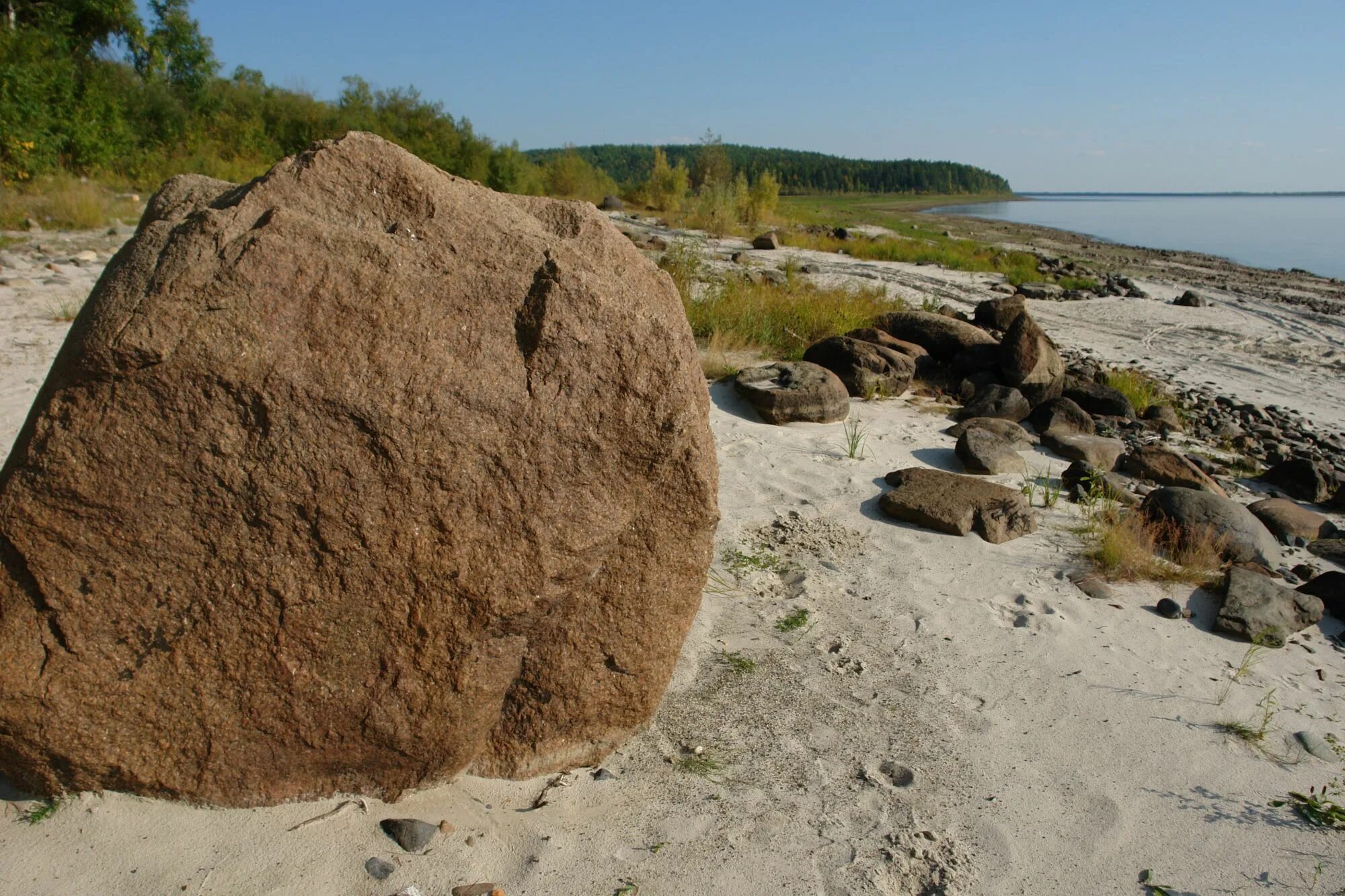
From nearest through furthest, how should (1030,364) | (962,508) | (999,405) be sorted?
(962,508) → (999,405) → (1030,364)

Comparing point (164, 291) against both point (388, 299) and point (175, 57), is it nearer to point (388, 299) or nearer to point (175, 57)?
point (388, 299)

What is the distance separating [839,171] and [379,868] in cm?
9926

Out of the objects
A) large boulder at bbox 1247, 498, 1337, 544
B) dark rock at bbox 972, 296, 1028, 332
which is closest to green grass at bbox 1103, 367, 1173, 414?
dark rock at bbox 972, 296, 1028, 332

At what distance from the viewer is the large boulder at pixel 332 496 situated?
83.3 inches

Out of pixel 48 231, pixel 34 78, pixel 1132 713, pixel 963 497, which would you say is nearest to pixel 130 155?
pixel 34 78

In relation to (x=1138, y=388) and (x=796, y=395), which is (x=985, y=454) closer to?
(x=796, y=395)

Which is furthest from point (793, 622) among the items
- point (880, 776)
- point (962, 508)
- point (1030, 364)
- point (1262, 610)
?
point (1030, 364)

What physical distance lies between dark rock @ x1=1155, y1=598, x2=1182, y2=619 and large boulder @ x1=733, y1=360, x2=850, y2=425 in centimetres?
250

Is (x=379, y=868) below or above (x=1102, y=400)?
below

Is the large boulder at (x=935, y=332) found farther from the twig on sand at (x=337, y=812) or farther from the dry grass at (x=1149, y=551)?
the twig on sand at (x=337, y=812)

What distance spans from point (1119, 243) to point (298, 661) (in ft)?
113

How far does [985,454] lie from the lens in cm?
548

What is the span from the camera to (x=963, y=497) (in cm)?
461

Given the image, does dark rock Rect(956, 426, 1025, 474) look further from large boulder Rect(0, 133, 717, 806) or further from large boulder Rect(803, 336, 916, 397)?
large boulder Rect(0, 133, 717, 806)
